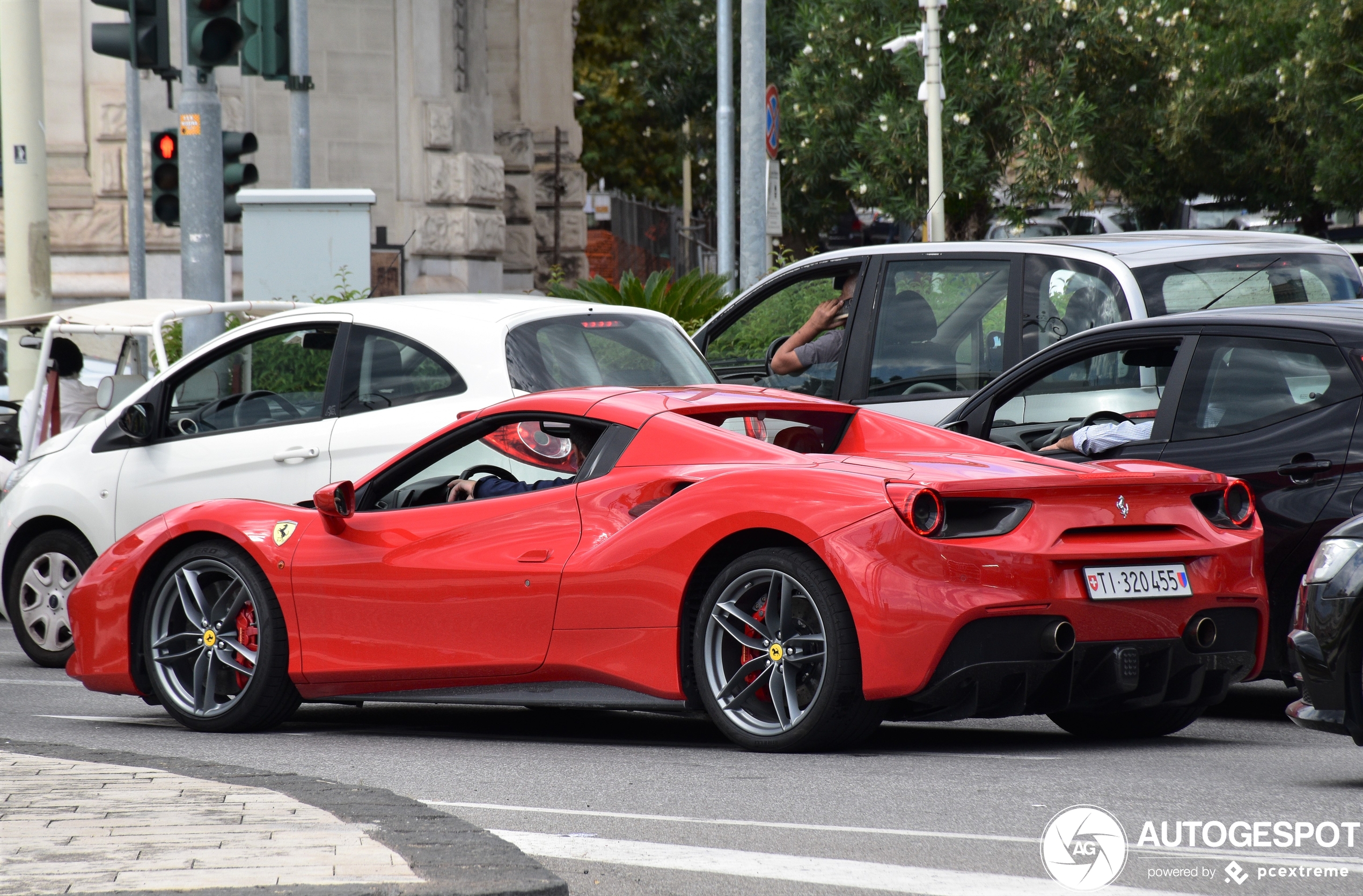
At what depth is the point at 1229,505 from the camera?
6.89m

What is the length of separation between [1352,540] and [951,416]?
2.92 metres

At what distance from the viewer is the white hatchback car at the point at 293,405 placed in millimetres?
9148

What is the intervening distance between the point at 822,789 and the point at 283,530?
2.79 metres

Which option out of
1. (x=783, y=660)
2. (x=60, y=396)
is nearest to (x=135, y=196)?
(x=60, y=396)

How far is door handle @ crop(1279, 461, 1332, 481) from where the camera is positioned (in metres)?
7.15

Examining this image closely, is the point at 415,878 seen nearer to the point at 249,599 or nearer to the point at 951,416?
the point at 249,599

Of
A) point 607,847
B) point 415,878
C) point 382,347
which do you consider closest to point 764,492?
point 607,847

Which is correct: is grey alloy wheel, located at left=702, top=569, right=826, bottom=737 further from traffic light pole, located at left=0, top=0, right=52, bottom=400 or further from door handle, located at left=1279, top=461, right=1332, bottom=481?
traffic light pole, located at left=0, top=0, right=52, bottom=400

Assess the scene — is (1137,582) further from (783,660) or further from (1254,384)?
(1254,384)

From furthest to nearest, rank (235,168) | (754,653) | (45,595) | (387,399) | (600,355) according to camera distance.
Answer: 1. (235,168)
2. (45,595)
3. (387,399)
4. (600,355)
5. (754,653)

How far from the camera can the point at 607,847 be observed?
531 centimetres

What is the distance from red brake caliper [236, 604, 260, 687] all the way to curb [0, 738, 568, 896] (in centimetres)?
103

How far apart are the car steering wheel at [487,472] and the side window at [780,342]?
2.93 metres

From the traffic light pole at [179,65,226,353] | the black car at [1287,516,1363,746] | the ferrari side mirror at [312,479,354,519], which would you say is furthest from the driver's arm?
the traffic light pole at [179,65,226,353]
